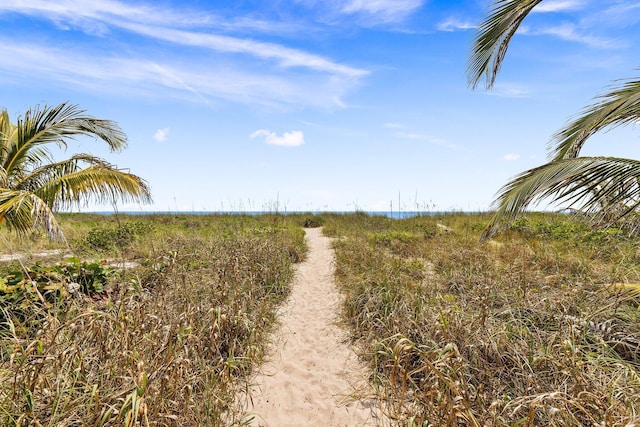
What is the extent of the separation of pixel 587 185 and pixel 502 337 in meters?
1.60

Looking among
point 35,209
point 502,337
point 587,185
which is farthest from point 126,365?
point 587,185

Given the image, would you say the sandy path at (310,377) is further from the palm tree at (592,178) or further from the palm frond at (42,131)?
the palm frond at (42,131)

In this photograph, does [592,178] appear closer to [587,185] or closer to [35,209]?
[587,185]

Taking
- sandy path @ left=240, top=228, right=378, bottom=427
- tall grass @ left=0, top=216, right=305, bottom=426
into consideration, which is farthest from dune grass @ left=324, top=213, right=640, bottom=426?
tall grass @ left=0, top=216, right=305, bottom=426

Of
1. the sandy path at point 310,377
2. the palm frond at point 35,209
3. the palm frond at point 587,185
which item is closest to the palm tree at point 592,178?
the palm frond at point 587,185

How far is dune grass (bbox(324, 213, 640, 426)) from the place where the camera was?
7.23ft

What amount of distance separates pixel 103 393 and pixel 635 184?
4.52 metres

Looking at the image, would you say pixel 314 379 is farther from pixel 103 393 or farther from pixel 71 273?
pixel 71 273

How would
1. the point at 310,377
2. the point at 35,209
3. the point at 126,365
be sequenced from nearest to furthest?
the point at 126,365 → the point at 310,377 → the point at 35,209

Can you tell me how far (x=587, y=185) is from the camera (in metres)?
2.91

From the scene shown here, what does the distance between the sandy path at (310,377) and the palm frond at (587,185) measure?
88.8 inches

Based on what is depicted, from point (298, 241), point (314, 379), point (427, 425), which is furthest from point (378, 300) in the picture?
point (298, 241)

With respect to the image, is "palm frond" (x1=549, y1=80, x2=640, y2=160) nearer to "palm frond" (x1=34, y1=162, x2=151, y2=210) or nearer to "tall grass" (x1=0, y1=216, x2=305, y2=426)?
"tall grass" (x1=0, y1=216, x2=305, y2=426)

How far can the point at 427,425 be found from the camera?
86.5 inches
